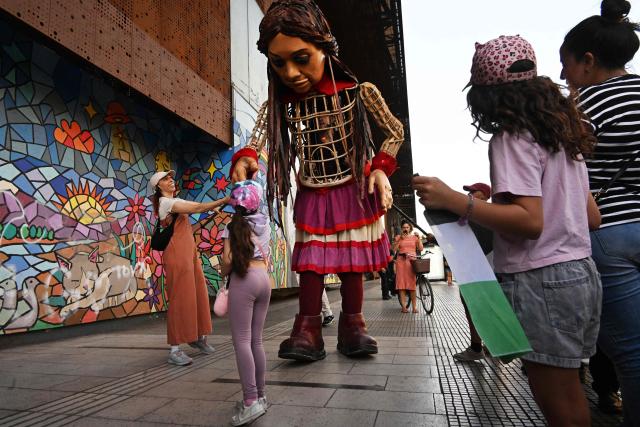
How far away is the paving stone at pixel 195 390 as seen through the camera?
2.50 m

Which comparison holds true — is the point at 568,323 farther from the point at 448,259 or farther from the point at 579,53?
the point at 579,53

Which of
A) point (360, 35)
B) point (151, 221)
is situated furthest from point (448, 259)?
point (360, 35)

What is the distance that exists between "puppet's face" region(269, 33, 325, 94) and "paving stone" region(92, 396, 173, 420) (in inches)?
89.3

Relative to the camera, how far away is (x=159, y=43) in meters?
6.00

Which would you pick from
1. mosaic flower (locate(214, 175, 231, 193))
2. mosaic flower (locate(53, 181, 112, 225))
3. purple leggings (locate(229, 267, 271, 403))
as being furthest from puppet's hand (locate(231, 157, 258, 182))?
mosaic flower (locate(214, 175, 231, 193))

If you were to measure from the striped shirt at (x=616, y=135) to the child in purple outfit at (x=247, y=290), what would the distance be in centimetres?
157

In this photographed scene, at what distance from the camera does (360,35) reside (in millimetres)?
14805

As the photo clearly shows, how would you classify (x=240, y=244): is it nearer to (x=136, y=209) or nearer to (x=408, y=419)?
(x=408, y=419)

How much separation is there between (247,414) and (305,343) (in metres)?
1.13

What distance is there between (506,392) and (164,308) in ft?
19.9

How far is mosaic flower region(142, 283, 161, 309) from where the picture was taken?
6805mm

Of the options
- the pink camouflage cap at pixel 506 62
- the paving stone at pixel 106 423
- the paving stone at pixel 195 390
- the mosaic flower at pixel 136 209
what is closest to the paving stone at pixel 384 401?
the paving stone at pixel 195 390

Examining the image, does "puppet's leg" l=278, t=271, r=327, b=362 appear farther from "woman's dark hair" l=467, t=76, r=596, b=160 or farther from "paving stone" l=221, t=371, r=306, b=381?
"woman's dark hair" l=467, t=76, r=596, b=160

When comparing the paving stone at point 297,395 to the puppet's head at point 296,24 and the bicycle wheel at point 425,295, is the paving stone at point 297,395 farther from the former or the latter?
the bicycle wheel at point 425,295
